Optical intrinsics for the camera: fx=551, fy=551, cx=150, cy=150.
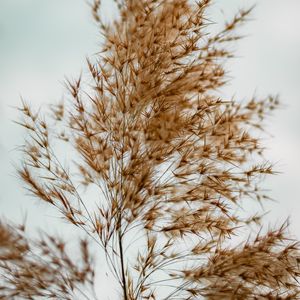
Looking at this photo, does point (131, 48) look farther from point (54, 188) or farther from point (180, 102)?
point (54, 188)

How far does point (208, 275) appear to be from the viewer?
4117 millimetres

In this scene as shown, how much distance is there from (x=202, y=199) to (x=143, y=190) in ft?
1.58

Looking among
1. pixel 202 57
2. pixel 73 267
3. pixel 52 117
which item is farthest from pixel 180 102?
pixel 73 267

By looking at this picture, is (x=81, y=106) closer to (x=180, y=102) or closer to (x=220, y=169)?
(x=180, y=102)

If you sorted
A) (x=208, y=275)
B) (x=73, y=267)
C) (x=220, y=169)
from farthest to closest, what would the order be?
(x=220, y=169) → (x=208, y=275) → (x=73, y=267)

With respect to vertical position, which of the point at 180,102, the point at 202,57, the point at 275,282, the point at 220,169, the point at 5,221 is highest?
the point at 202,57

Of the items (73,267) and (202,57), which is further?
(202,57)

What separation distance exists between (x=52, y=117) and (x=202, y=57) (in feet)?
4.45

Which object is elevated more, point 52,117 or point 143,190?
point 52,117

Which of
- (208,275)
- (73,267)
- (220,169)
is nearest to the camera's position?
(73,267)

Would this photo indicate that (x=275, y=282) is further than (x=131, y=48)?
No

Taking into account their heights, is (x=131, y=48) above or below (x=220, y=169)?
above

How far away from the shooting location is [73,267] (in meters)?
3.83

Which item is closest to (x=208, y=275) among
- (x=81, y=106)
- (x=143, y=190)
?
(x=143, y=190)
